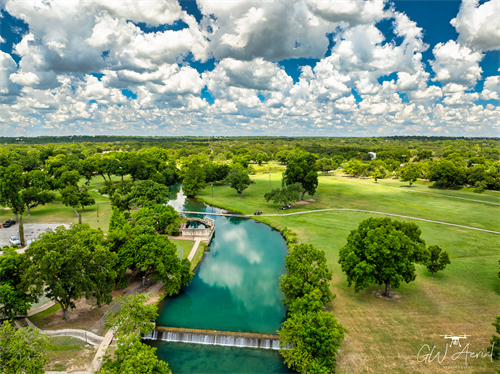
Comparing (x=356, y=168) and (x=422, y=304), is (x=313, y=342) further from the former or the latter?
(x=356, y=168)

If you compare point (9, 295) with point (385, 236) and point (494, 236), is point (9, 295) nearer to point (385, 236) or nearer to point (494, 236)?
point (385, 236)

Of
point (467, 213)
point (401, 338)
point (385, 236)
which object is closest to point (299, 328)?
point (401, 338)

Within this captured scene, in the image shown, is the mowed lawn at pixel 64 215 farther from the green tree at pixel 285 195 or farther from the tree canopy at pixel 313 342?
the tree canopy at pixel 313 342

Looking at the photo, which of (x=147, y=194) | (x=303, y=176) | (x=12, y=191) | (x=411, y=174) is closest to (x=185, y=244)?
(x=147, y=194)

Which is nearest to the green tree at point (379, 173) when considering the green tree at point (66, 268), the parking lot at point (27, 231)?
the parking lot at point (27, 231)

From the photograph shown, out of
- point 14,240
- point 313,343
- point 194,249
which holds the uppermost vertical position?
point 313,343

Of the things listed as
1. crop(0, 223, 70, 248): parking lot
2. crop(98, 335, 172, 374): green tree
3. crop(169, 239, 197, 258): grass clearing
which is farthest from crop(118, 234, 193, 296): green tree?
crop(0, 223, 70, 248): parking lot
